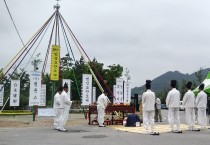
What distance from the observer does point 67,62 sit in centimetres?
5916

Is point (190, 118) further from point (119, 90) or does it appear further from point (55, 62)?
point (119, 90)

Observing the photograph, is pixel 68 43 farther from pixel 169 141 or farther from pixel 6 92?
pixel 6 92

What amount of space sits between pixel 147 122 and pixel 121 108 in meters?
4.78

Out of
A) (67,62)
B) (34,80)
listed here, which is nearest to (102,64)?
(67,62)

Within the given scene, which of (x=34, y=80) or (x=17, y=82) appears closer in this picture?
(x=34, y=80)

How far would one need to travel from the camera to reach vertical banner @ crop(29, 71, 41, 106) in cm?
2097

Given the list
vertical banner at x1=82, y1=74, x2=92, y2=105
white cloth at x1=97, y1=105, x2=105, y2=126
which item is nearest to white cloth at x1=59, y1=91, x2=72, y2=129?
white cloth at x1=97, y1=105, x2=105, y2=126

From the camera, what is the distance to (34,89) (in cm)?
2111

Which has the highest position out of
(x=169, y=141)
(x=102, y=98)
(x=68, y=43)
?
(x=68, y=43)

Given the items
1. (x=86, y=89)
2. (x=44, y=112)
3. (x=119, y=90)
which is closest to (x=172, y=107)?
(x=86, y=89)

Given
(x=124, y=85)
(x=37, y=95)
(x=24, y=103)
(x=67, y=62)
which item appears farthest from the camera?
(x=67, y=62)

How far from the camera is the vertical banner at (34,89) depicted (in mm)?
20969

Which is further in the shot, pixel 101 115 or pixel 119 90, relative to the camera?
pixel 119 90

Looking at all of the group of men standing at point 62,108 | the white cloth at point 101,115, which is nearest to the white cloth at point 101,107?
the white cloth at point 101,115
